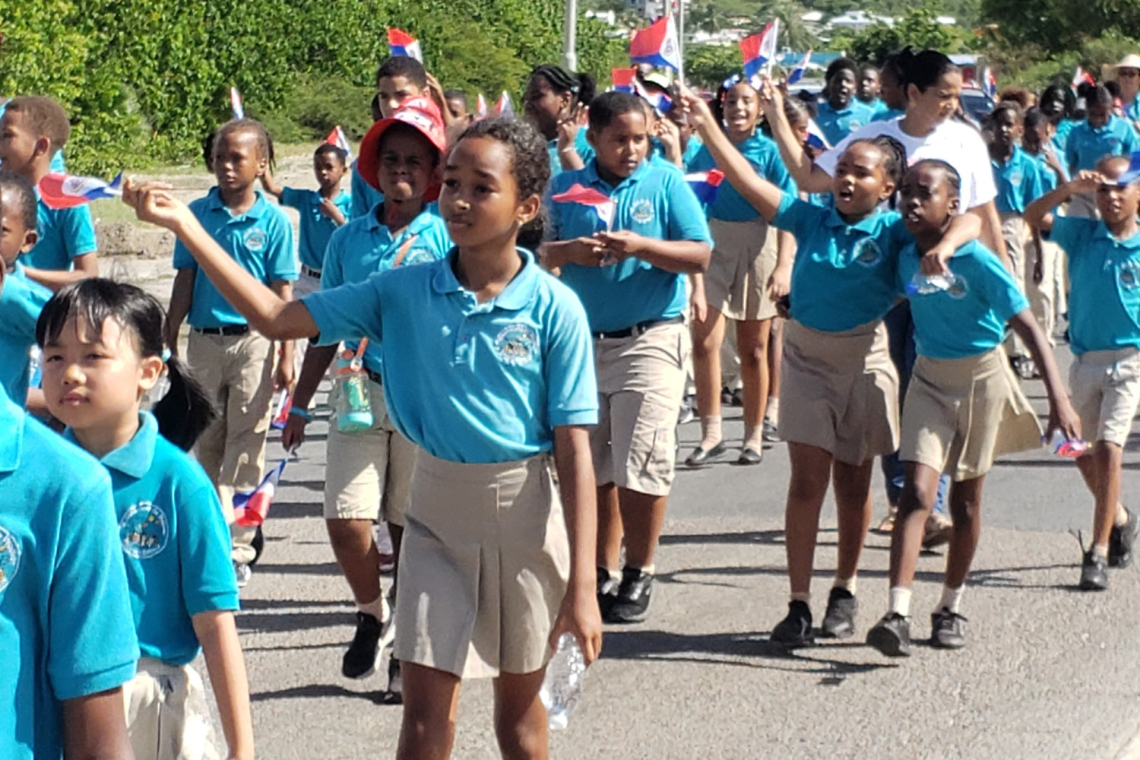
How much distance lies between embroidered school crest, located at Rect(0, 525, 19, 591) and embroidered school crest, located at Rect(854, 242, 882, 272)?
4.65m

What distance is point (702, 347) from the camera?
1046cm

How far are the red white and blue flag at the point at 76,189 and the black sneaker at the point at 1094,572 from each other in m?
→ 4.94

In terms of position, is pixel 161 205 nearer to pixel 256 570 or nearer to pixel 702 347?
pixel 256 570

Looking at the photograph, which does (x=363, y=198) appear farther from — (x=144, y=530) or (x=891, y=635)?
(x=144, y=530)

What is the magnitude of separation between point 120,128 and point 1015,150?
1386 cm

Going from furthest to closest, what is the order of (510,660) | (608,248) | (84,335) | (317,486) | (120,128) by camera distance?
(120,128)
(317,486)
(608,248)
(510,660)
(84,335)

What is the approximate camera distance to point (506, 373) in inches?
170

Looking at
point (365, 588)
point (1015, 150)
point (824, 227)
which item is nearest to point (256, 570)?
point (365, 588)

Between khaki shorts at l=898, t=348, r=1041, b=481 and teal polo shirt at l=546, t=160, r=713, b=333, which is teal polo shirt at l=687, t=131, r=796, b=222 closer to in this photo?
teal polo shirt at l=546, t=160, r=713, b=333

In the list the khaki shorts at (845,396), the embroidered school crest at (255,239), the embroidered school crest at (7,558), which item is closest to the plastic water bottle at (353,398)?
the khaki shorts at (845,396)

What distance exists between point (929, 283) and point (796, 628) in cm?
134

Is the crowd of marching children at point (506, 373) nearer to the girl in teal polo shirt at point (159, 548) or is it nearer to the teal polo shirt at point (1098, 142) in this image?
the girl in teal polo shirt at point (159, 548)

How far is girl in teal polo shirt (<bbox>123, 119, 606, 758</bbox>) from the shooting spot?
4.31 m

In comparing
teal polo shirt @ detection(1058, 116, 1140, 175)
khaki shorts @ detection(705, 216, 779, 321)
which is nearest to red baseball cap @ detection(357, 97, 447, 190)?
khaki shorts @ detection(705, 216, 779, 321)
